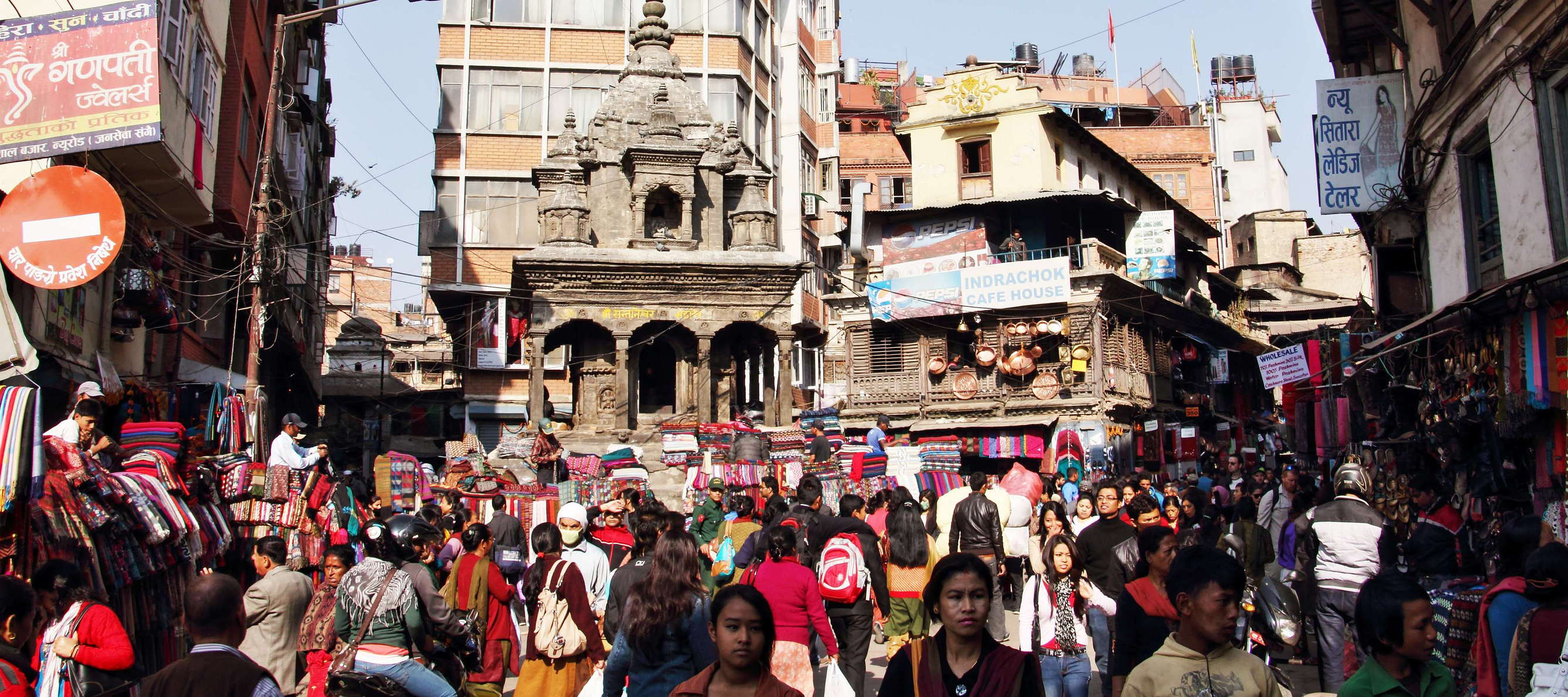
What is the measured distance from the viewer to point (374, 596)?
6512 mm

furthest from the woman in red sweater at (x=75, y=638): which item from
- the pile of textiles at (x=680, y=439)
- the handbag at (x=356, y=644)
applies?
the pile of textiles at (x=680, y=439)

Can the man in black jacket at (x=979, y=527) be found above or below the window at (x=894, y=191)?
below

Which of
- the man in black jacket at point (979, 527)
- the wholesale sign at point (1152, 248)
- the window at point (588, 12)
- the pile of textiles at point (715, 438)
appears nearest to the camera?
the man in black jacket at point (979, 527)

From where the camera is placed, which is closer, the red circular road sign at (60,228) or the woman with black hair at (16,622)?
the woman with black hair at (16,622)

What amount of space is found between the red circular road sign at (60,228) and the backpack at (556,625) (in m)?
5.75

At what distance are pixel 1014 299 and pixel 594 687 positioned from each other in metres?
25.7

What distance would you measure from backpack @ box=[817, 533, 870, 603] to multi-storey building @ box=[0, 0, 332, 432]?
7613 mm

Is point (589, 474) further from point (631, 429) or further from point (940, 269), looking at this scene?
point (940, 269)

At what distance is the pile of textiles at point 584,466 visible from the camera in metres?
22.3

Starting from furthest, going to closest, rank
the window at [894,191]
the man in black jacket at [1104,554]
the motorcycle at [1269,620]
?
the window at [894,191]
the man in black jacket at [1104,554]
the motorcycle at [1269,620]

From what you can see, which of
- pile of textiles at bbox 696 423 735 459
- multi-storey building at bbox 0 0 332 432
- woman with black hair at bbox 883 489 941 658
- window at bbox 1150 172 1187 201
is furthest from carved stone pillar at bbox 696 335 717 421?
window at bbox 1150 172 1187 201

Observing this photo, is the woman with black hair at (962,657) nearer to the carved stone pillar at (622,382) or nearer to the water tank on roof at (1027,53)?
the carved stone pillar at (622,382)

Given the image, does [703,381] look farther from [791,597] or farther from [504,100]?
[791,597]

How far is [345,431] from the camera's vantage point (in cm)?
4209
